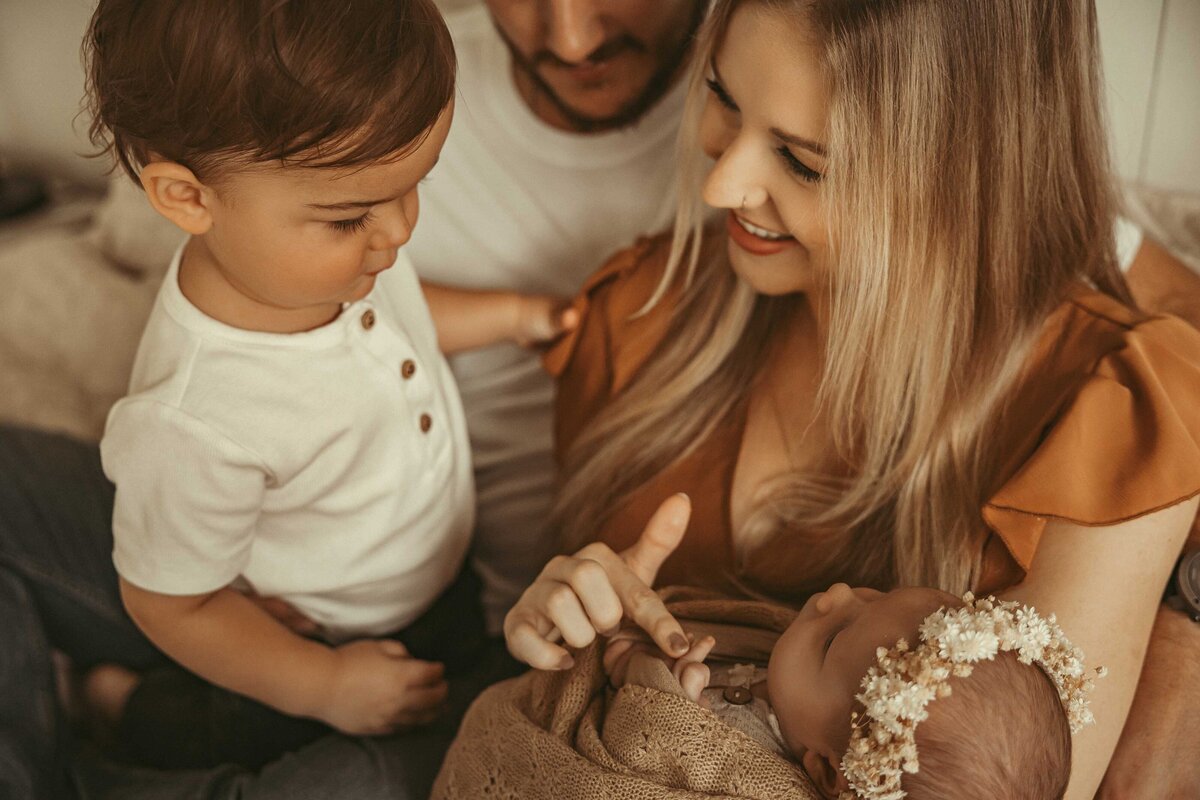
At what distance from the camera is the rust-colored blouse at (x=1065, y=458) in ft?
3.08

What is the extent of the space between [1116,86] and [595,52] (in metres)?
0.72

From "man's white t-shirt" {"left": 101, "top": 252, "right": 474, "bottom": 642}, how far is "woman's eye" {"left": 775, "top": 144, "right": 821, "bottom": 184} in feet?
1.63

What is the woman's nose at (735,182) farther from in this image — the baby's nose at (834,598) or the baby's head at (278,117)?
the baby's nose at (834,598)

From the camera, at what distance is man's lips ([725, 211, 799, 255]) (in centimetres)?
110

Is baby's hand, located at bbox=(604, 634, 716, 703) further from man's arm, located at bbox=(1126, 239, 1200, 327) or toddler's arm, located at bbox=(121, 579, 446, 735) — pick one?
man's arm, located at bbox=(1126, 239, 1200, 327)

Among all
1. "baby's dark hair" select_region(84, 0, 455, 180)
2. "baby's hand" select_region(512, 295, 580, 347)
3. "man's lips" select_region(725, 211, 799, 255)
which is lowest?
"baby's hand" select_region(512, 295, 580, 347)

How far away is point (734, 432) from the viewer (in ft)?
4.09

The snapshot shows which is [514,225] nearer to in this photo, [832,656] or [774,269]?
[774,269]

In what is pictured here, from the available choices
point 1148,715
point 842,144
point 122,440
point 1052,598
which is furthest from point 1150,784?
point 122,440

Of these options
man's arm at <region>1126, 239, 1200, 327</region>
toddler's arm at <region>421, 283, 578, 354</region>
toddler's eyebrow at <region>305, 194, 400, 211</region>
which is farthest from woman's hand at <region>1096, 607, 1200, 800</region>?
toddler's eyebrow at <region>305, 194, 400, 211</region>

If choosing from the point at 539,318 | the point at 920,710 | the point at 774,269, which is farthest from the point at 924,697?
the point at 539,318

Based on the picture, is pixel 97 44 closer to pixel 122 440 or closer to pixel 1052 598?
pixel 122 440

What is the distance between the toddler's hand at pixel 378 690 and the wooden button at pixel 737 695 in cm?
43

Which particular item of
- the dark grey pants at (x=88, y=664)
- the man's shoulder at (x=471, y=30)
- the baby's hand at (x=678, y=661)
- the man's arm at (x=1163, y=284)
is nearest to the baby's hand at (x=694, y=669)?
the baby's hand at (x=678, y=661)
